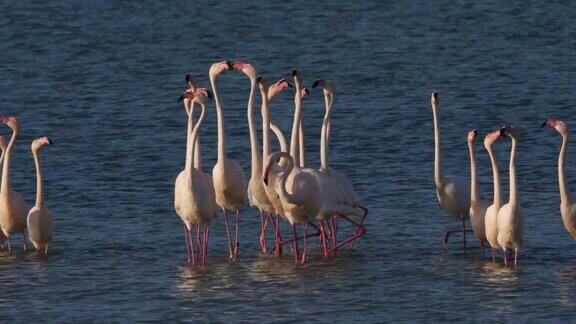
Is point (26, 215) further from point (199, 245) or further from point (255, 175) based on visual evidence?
point (255, 175)

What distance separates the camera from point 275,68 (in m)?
25.8

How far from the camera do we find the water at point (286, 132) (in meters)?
12.5

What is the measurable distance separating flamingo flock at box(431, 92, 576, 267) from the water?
28cm

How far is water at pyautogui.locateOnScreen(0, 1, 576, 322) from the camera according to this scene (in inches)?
492

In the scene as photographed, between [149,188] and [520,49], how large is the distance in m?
11.8

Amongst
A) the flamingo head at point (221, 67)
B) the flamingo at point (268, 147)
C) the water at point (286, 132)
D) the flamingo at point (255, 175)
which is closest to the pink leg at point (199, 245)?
the water at point (286, 132)

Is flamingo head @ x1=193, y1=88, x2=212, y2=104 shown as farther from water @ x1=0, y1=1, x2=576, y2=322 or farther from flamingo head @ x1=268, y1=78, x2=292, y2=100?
water @ x1=0, y1=1, x2=576, y2=322

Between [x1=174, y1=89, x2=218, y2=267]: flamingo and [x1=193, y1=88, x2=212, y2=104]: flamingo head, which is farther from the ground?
[x1=193, y1=88, x2=212, y2=104]: flamingo head

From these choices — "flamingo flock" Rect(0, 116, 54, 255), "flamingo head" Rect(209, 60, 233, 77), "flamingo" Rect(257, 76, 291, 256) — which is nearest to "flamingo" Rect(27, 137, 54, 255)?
"flamingo flock" Rect(0, 116, 54, 255)

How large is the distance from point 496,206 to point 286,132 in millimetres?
6798

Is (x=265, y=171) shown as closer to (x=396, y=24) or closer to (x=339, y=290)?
(x=339, y=290)

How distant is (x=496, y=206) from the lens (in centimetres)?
1298

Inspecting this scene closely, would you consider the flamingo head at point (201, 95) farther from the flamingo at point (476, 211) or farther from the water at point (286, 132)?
the flamingo at point (476, 211)

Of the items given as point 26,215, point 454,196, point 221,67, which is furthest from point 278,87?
point 26,215
